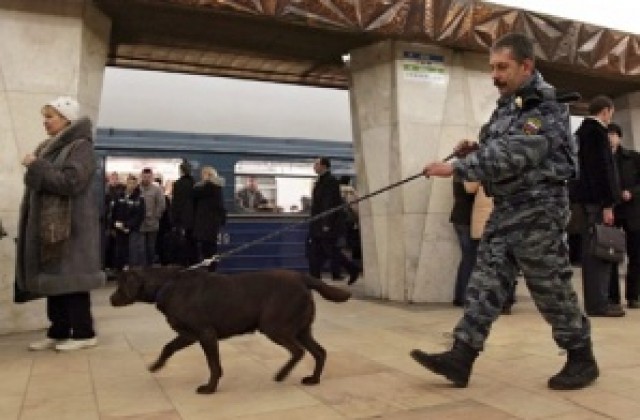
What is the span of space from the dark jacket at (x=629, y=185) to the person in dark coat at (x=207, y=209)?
16.7 feet

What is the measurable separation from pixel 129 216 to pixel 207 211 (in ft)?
4.45

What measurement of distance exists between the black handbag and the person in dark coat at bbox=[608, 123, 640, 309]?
2.21ft

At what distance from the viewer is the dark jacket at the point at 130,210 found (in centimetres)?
923

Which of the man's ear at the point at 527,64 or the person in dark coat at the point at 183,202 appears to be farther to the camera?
the person in dark coat at the point at 183,202

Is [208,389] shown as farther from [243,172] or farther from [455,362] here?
[243,172]

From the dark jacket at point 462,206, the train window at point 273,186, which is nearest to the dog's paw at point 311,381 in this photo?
the dark jacket at point 462,206

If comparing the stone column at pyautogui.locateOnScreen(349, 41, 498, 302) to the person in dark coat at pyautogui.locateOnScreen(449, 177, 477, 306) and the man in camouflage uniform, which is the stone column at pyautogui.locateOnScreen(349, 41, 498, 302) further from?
the man in camouflage uniform

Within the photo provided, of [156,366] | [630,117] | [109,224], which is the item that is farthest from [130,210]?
[630,117]

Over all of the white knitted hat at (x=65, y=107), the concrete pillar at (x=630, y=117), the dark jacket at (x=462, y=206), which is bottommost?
the dark jacket at (x=462, y=206)

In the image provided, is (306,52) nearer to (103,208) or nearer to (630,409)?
(103,208)

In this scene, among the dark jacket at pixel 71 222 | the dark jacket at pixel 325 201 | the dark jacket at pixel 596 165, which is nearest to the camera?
the dark jacket at pixel 71 222

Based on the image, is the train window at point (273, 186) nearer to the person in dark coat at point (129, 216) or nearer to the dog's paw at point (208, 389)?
the person in dark coat at point (129, 216)

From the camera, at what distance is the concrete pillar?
9.41m

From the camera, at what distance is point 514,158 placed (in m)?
3.19
